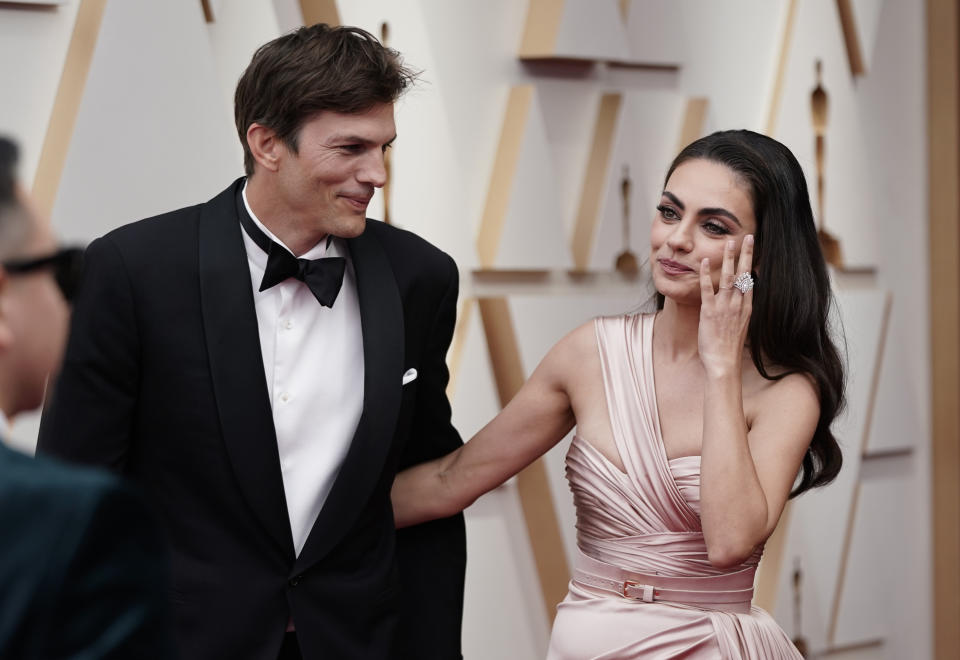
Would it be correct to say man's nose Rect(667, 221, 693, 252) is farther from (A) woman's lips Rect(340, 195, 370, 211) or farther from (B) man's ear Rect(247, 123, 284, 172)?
(B) man's ear Rect(247, 123, 284, 172)

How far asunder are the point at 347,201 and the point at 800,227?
826 millimetres

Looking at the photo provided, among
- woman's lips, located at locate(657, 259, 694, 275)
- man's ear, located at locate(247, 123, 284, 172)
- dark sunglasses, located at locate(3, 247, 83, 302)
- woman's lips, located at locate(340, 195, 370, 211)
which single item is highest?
dark sunglasses, located at locate(3, 247, 83, 302)

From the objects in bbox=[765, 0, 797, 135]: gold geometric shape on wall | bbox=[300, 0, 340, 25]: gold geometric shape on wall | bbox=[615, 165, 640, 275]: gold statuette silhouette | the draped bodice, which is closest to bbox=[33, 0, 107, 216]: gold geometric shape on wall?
bbox=[300, 0, 340, 25]: gold geometric shape on wall

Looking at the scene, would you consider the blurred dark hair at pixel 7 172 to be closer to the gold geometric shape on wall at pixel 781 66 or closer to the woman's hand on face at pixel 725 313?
the woman's hand on face at pixel 725 313

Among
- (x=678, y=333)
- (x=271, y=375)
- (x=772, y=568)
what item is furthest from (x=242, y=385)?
(x=772, y=568)

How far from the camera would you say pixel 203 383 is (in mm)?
1905

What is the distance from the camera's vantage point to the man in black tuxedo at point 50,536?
0.86m

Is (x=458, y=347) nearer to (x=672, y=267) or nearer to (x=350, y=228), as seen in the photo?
(x=672, y=267)

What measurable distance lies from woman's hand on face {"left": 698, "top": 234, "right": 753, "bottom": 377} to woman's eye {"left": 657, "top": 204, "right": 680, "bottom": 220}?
0.40 feet

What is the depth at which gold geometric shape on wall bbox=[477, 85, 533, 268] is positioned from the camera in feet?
10.8

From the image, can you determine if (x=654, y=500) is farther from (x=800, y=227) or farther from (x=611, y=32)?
(x=611, y=32)

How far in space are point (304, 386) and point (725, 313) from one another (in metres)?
0.73

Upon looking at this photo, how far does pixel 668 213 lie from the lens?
2.25m

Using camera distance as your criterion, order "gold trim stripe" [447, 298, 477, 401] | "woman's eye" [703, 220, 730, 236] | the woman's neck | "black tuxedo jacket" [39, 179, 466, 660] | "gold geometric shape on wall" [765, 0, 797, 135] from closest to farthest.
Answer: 1. "black tuxedo jacket" [39, 179, 466, 660]
2. "woman's eye" [703, 220, 730, 236]
3. the woman's neck
4. "gold trim stripe" [447, 298, 477, 401]
5. "gold geometric shape on wall" [765, 0, 797, 135]
